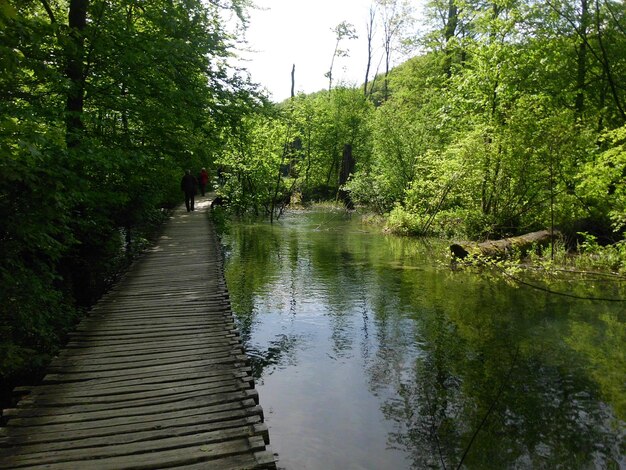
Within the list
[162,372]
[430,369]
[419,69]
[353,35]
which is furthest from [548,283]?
[353,35]

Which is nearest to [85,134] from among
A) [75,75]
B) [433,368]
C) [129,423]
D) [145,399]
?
[75,75]

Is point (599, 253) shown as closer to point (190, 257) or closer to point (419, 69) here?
point (190, 257)

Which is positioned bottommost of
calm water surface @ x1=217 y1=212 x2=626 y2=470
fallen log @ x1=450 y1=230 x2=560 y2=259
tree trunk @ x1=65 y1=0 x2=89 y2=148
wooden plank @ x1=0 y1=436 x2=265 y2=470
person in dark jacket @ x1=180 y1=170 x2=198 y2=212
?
calm water surface @ x1=217 y1=212 x2=626 y2=470

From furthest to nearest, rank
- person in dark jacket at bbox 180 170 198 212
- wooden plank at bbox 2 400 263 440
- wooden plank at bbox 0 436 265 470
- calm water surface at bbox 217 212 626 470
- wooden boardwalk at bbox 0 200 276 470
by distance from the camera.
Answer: person in dark jacket at bbox 180 170 198 212, calm water surface at bbox 217 212 626 470, wooden plank at bbox 2 400 263 440, wooden boardwalk at bbox 0 200 276 470, wooden plank at bbox 0 436 265 470

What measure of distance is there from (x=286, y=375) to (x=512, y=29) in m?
17.7

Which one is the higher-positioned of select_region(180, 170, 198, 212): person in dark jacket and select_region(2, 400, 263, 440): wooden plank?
select_region(180, 170, 198, 212): person in dark jacket

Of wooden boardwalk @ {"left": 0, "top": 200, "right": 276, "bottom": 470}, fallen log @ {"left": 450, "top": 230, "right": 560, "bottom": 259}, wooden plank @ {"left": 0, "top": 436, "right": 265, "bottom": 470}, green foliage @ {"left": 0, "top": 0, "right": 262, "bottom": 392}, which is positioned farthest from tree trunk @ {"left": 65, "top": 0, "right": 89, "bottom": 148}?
fallen log @ {"left": 450, "top": 230, "right": 560, "bottom": 259}

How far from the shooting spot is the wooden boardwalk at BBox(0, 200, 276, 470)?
3.79 meters

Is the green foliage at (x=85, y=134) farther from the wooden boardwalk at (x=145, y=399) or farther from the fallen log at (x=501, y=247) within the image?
the fallen log at (x=501, y=247)

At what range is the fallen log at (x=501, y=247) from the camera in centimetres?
1519

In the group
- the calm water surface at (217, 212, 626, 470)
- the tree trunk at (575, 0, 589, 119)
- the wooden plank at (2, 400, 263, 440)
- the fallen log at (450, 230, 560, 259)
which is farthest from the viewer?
the tree trunk at (575, 0, 589, 119)

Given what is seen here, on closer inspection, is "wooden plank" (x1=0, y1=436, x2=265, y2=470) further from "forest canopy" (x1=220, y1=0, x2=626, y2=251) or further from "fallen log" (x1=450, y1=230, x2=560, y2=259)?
"fallen log" (x1=450, y1=230, x2=560, y2=259)

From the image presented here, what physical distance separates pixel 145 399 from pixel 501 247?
13.4 m

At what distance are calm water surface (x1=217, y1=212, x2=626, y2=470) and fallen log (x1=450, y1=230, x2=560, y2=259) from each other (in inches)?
52.4
